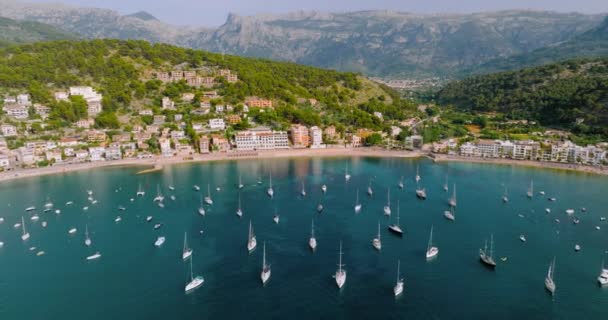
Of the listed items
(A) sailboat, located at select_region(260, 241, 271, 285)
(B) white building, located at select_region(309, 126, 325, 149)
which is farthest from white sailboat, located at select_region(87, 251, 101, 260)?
(B) white building, located at select_region(309, 126, 325, 149)

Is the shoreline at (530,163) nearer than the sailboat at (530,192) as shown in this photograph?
No

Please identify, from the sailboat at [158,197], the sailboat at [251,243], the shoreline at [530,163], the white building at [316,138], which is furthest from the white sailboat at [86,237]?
the shoreline at [530,163]

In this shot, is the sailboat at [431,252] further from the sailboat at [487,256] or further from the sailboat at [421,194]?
the sailboat at [421,194]

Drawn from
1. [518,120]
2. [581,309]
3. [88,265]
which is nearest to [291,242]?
[88,265]

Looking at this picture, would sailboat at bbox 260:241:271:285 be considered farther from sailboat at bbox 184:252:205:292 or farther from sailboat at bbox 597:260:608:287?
sailboat at bbox 597:260:608:287

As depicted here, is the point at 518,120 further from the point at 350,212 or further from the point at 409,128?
the point at 350,212
